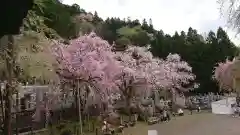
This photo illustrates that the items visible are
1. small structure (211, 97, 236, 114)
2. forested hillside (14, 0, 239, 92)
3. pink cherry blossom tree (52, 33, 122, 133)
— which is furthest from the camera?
forested hillside (14, 0, 239, 92)

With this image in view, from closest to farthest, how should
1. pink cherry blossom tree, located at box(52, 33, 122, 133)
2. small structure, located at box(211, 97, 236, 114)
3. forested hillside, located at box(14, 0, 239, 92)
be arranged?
1. pink cherry blossom tree, located at box(52, 33, 122, 133)
2. small structure, located at box(211, 97, 236, 114)
3. forested hillside, located at box(14, 0, 239, 92)

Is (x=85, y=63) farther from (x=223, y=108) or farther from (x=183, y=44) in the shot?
(x=183, y=44)

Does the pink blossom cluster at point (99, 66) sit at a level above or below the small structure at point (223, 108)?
above

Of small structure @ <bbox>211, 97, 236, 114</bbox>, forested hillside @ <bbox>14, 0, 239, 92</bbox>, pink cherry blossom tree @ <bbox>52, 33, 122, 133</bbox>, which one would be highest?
forested hillside @ <bbox>14, 0, 239, 92</bbox>

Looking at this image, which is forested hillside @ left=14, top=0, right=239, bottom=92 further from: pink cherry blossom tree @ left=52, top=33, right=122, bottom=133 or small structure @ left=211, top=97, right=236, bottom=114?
pink cherry blossom tree @ left=52, top=33, right=122, bottom=133

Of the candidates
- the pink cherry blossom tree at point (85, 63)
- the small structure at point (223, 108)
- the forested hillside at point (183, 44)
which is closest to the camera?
the pink cherry blossom tree at point (85, 63)

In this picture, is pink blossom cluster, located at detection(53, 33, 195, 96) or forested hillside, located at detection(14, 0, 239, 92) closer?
pink blossom cluster, located at detection(53, 33, 195, 96)

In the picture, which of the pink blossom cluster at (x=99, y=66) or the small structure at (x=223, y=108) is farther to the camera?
the small structure at (x=223, y=108)

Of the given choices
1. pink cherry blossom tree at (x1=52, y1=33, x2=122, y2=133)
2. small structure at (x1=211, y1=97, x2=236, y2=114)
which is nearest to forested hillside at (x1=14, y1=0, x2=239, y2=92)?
small structure at (x1=211, y1=97, x2=236, y2=114)

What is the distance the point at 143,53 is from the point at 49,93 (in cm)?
1599

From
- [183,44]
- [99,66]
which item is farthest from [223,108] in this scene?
[99,66]

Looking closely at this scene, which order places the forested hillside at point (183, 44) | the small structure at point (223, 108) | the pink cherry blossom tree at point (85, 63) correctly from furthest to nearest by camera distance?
the forested hillside at point (183, 44)
the small structure at point (223, 108)
the pink cherry blossom tree at point (85, 63)

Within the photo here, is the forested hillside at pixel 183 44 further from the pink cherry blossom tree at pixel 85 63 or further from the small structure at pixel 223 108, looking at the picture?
the pink cherry blossom tree at pixel 85 63

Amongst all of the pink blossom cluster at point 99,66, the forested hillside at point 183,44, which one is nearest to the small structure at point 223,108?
the pink blossom cluster at point 99,66
